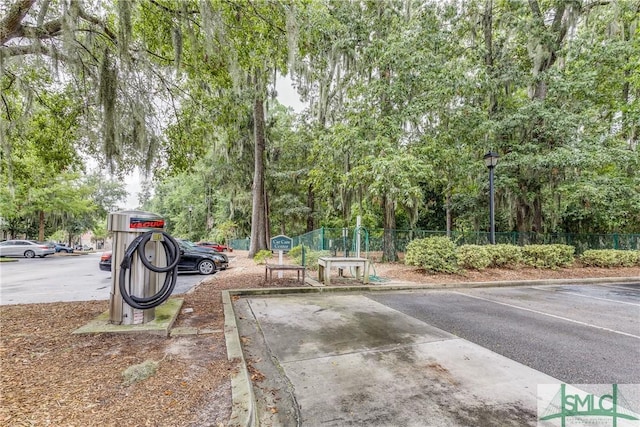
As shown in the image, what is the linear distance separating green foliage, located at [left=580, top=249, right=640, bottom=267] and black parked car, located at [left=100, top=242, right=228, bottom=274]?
14.1 meters

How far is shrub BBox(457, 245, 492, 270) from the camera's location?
930 cm

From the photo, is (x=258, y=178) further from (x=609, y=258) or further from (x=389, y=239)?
(x=609, y=258)

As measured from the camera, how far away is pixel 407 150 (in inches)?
419

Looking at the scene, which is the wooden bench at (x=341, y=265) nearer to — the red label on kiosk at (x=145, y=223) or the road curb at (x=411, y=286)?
the road curb at (x=411, y=286)

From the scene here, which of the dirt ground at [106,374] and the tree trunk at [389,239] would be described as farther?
the tree trunk at [389,239]

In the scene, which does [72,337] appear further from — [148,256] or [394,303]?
[394,303]

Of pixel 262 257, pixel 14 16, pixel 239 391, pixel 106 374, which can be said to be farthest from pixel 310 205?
pixel 239 391

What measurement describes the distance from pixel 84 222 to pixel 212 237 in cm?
1708

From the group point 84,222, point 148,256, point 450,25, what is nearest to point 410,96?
point 450,25

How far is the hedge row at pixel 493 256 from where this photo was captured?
9.07 meters

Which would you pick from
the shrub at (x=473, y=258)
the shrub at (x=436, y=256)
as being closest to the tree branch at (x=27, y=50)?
the shrub at (x=436, y=256)

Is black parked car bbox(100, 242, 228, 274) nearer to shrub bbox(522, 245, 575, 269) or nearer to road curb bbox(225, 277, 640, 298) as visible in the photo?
road curb bbox(225, 277, 640, 298)

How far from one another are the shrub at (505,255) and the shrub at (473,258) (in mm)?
458

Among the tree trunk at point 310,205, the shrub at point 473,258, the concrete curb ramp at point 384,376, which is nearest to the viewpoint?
the concrete curb ramp at point 384,376
